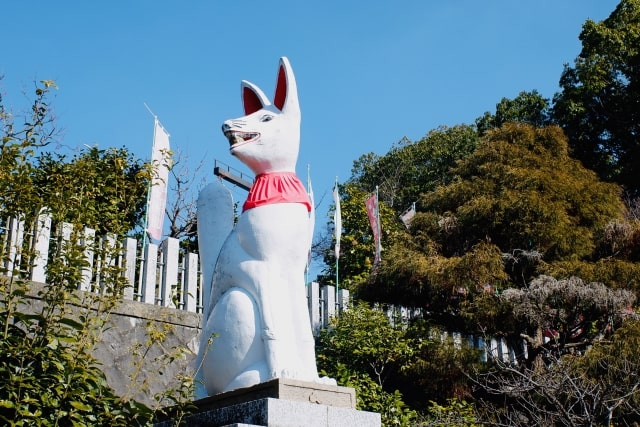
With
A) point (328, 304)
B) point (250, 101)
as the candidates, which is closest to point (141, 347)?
point (250, 101)

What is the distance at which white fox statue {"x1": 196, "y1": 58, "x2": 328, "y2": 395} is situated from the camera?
4.98 metres

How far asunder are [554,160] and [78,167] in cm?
942

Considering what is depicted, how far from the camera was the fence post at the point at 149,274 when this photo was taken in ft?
30.7

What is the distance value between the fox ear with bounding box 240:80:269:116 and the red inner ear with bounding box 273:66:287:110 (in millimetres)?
99

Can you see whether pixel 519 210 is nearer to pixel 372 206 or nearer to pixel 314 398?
pixel 372 206

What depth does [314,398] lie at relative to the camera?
15.2 ft

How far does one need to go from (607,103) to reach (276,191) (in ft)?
53.4

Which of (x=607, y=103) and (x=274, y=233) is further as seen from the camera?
(x=607, y=103)

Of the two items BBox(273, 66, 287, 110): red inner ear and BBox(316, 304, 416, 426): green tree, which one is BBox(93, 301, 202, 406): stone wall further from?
BBox(273, 66, 287, 110): red inner ear

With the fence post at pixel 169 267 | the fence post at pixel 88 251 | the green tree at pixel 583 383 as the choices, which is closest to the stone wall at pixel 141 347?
the fence post at pixel 169 267

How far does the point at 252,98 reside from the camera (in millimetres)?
6070

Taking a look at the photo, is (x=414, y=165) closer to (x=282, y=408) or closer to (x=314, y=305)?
(x=314, y=305)

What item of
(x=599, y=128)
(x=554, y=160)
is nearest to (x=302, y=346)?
(x=554, y=160)

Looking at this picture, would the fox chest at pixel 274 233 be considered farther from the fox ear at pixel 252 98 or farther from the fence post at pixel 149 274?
the fence post at pixel 149 274
